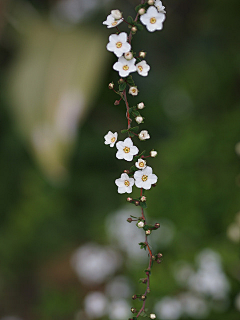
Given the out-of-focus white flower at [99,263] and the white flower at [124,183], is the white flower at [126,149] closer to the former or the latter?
Result: the white flower at [124,183]

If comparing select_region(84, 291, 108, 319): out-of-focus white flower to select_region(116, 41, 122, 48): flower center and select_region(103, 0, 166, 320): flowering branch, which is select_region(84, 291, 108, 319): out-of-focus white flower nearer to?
select_region(103, 0, 166, 320): flowering branch

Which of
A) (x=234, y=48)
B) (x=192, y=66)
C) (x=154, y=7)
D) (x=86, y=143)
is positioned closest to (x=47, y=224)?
(x=86, y=143)

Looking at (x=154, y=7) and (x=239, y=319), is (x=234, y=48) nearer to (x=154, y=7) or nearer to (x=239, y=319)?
(x=239, y=319)

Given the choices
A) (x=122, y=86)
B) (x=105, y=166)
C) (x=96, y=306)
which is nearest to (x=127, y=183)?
(x=122, y=86)

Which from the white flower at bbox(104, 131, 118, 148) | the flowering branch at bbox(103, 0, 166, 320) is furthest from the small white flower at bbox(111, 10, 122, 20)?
the white flower at bbox(104, 131, 118, 148)

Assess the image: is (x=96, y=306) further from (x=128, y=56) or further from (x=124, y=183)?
(x=128, y=56)
